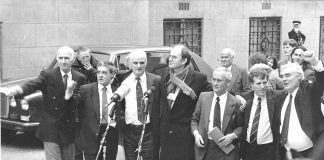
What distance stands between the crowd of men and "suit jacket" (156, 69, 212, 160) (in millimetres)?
12

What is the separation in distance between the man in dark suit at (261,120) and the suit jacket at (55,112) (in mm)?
2385

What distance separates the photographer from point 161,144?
9.06 m

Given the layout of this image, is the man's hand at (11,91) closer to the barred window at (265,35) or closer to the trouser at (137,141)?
the trouser at (137,141)

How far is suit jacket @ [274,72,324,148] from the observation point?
816 centimetres

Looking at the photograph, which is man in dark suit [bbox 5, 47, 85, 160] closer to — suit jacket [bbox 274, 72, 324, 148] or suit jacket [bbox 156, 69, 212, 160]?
suit jacket [bbox 156, 69, 212, 160]

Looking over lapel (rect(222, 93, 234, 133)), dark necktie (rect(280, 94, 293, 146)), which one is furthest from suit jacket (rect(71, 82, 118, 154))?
dark necktie (rect(280, 94, 293, 146))

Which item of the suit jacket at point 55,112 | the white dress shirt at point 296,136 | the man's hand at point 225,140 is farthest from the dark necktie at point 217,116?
the suit jacket at point 55,112

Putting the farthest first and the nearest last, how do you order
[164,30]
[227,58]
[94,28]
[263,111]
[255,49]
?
[255,49], [164,30], [94,28], [227,58], [263,111]

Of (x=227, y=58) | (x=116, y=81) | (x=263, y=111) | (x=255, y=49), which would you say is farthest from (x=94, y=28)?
(x=263, y=111)

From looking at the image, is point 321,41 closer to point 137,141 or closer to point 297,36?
point 297,36

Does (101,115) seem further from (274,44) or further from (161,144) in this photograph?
(274,44)

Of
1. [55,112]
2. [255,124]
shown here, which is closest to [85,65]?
[55,112]

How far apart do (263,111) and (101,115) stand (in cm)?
218

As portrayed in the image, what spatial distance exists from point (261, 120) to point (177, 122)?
105cm
